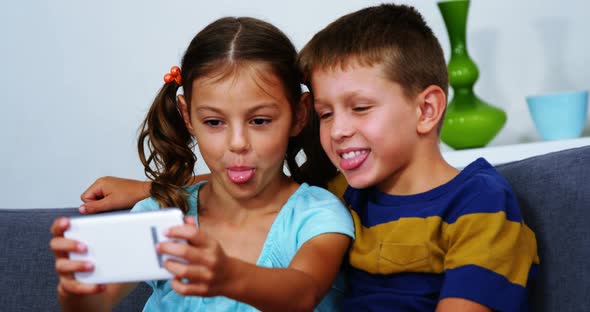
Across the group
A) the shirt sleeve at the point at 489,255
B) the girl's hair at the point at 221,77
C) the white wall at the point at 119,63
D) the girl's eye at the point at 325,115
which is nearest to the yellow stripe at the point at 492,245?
the shirt sleeve at the point at 489,255

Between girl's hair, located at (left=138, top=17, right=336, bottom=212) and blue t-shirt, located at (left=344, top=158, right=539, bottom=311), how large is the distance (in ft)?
0.74

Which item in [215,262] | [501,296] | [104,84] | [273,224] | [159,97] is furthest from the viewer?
[104,84]

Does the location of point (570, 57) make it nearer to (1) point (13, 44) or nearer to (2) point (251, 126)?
(2) point (251, 126)

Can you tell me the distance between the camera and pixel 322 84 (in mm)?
1560

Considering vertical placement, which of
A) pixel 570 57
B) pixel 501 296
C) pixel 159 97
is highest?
pixel 159 97

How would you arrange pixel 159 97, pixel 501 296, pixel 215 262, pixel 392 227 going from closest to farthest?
pixel 215 262
pixel 501 296
pixel 392 227
pixel 159 97

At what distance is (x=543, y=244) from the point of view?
1522 millimetres

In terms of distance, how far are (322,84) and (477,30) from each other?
4.61 feet

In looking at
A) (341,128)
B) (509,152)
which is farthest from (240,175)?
(509,152)

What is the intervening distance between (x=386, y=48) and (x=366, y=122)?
14 centimetres

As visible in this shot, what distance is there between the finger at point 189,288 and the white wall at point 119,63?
166 cm

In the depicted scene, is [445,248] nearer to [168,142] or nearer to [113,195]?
[168,142]

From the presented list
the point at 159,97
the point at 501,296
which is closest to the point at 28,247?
the point at 159,97

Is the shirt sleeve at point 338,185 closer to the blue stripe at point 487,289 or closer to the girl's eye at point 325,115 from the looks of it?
the girl's eye at point 325,115
